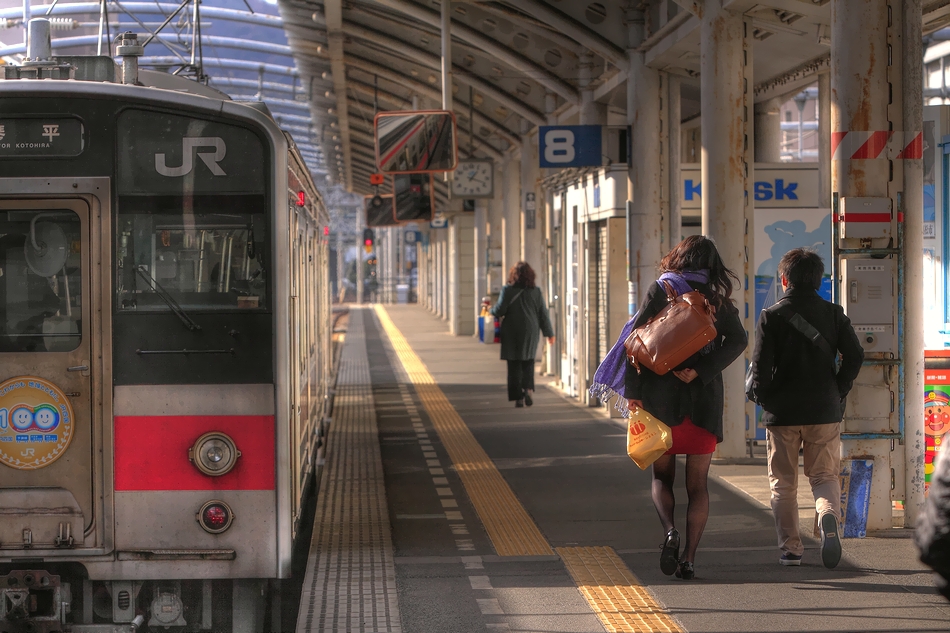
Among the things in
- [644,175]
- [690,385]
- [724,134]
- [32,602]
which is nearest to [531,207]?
[644,175]

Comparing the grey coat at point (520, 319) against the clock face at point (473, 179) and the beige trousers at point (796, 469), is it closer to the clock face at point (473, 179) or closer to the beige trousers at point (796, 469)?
the beige trousers at point (796, 469)

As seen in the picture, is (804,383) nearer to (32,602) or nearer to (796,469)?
(796,469)

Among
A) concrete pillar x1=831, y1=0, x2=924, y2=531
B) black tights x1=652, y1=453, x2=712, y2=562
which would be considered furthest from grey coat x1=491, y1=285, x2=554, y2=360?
black tights x1=652, y1=453, x2=712, y2=562

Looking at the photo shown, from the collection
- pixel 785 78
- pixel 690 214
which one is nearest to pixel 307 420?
pixel 690 214

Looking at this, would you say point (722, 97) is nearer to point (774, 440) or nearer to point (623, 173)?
point (623, 173)

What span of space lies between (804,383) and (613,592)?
57.1 inches

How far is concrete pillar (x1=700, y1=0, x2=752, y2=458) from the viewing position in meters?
9.41

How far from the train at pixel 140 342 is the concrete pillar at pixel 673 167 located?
7.40m

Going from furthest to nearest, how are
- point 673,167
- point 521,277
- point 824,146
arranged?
point 521,277, point 673,167, point 824,146

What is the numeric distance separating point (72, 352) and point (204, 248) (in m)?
0.67

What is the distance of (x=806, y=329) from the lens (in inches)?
237

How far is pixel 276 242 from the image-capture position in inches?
184

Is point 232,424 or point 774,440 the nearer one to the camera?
point 232,424

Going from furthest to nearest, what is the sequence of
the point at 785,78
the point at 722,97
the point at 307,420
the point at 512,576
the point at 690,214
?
the point at 785,78, the point at 690,214, the point at 722,97, the point at 307,420, the point at 512,576
